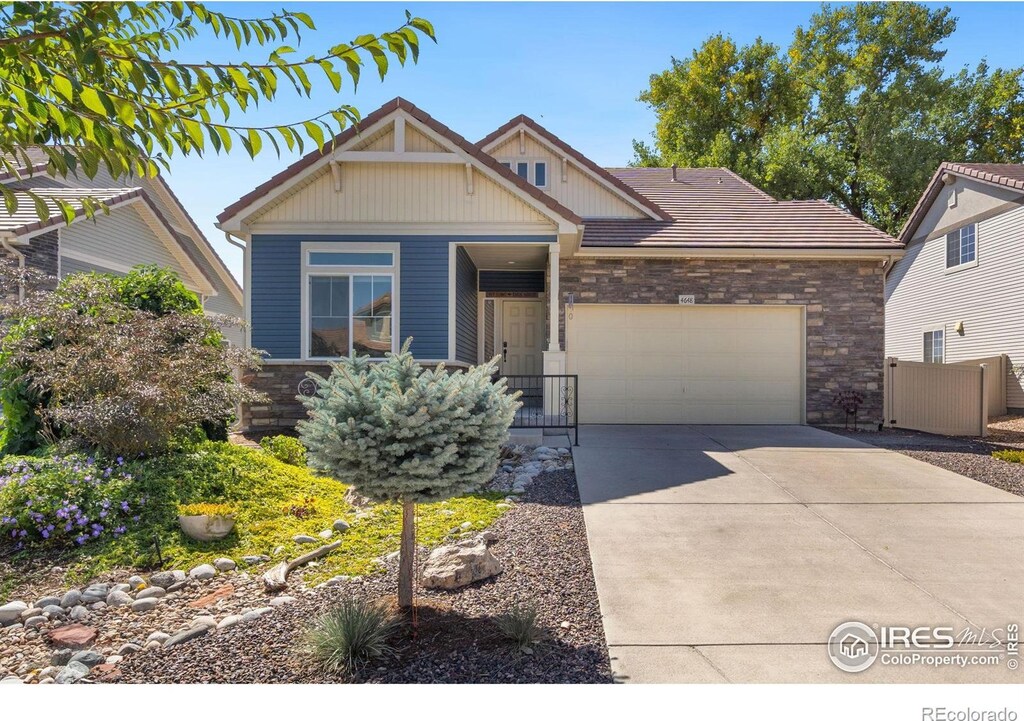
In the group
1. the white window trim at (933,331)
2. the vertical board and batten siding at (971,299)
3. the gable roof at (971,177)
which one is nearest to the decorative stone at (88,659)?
the gable roof at (971,177)

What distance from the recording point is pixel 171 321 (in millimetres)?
6895

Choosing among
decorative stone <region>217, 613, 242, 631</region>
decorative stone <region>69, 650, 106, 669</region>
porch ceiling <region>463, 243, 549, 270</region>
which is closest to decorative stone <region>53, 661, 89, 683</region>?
→ decorative stone <region>69, 650, 106, 669</region>

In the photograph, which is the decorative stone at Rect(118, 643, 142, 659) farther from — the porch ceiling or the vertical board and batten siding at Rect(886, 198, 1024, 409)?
the vertical board and batten siding at Rect(886, 198, 1024, 409)

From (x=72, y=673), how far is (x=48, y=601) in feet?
3.97

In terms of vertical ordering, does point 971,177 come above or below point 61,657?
above

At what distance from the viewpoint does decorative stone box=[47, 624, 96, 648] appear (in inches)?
151

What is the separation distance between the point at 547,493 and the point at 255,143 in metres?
4.57

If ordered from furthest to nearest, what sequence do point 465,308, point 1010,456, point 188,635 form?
1. point 465,308
2. point 1010,456
3. point 188,635

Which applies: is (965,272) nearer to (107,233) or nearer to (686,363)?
(686,363)

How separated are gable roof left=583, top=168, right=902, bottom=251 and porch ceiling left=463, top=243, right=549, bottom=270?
3.12ft

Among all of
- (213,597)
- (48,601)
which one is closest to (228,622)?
(213,597)

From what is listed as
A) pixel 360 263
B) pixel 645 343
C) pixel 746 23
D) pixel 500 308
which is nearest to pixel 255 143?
pixel 746 23

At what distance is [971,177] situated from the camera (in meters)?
16.3

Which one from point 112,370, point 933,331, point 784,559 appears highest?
point 933,331
